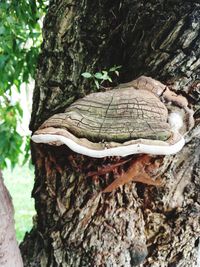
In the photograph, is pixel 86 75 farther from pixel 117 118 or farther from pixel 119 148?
pixel 119 148

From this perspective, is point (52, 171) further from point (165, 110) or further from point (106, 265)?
point (165, 110)

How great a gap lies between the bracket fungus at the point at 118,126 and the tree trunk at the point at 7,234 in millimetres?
343

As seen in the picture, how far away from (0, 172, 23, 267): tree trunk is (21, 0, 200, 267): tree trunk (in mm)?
145

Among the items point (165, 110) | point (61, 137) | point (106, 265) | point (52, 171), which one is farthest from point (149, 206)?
point (61, 137)

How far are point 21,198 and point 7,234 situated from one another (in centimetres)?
377

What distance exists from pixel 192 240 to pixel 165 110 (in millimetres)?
570

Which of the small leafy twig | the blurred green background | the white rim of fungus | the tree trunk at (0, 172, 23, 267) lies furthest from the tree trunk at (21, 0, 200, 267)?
the blurred green background

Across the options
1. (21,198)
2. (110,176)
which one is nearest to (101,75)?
(110,176)

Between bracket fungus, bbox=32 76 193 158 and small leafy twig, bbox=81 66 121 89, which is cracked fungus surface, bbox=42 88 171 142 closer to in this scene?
bracket fungus, bbox=32 76 193 158

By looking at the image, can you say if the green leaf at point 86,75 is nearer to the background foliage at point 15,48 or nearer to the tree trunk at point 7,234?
the tree trunk at point 7,234

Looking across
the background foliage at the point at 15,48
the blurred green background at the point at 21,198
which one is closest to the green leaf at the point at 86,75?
the background foliage at the point at 15,48

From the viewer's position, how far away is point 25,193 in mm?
5199

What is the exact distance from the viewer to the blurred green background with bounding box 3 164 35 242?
433 cm

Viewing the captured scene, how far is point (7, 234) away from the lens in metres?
1.31
